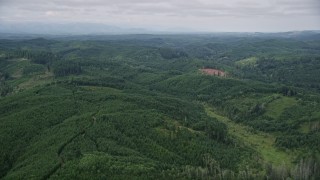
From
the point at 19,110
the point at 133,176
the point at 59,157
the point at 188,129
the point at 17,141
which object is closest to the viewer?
Result: the point at 133,176

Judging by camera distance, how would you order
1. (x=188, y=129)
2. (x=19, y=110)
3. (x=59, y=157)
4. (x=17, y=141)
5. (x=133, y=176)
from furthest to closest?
1. (x=19, y=110)
2. (x=188, y=129)
3. (x=17, y=141)
4. (x=59, y=157)
5. (x=133, y=176)

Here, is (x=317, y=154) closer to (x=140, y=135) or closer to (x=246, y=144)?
(x=246, y=144)

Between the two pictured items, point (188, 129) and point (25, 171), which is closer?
point (25, 171)

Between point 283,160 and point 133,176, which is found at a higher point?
point 133,176

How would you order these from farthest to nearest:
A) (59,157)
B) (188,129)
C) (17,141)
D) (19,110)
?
1. (19,110)
2. (188,129)
3. (17,141)
4. (59,157)

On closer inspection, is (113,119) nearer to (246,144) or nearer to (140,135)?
(140,135)

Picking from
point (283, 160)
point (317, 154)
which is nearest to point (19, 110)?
point (283, 160)

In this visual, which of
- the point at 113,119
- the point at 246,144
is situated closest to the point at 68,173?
the point at 113,119

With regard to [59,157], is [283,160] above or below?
below

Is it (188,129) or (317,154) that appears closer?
(317,154)
